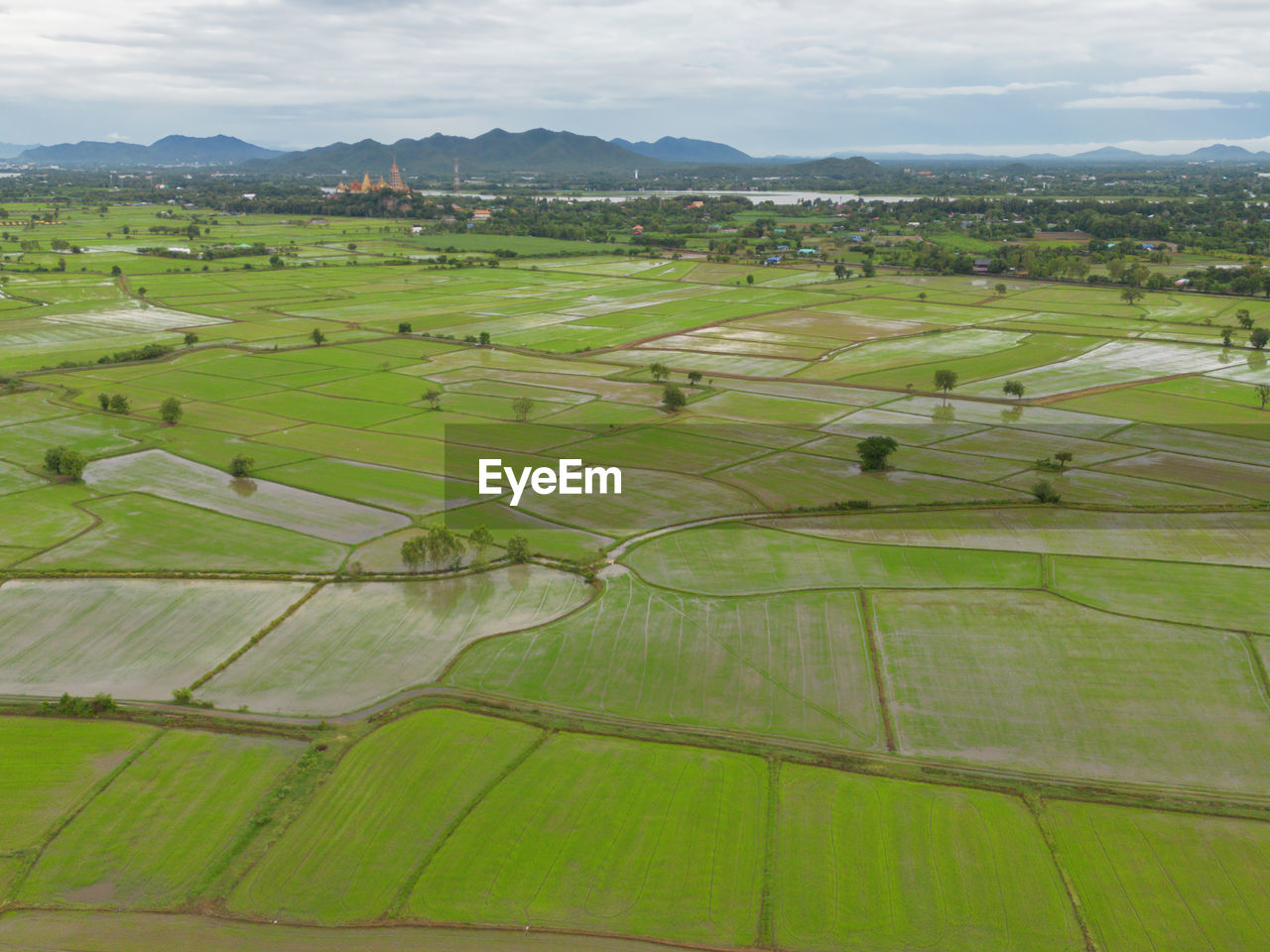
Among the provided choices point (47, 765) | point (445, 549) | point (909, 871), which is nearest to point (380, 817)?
point (47, 765)

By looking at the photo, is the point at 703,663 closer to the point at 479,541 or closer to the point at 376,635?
the point at 376,635

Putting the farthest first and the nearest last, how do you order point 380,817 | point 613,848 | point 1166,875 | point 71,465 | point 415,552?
point 71,465 < point 415,552 < point 380,817 < point 613,848 < point 1166,875

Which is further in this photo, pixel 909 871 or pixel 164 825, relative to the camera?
pixel 164 825

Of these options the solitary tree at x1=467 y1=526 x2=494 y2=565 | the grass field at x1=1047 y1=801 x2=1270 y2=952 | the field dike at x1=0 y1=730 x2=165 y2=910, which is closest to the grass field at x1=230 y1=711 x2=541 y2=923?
the field dike at x1=0 y1=730 x2=165 y2=910

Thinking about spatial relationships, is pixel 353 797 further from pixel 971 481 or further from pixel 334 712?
pixel 971 481

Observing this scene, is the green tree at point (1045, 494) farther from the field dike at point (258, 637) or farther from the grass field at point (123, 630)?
the grass field at point (123, 630)

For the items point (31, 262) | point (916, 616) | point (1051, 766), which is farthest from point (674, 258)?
point (1051, 766)
